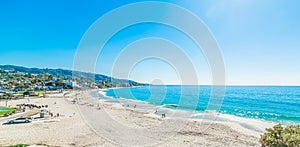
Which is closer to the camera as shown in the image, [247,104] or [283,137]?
[283,137]

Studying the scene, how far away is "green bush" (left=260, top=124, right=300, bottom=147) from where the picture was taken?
7264mm

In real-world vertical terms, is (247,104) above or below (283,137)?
below

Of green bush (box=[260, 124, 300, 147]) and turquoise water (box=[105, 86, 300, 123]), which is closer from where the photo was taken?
green bush (box=[260, 124, 300, 147])

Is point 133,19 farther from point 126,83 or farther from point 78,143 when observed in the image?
point 126,83

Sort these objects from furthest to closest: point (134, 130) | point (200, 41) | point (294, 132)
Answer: point (134, 130) → point (200, 41) → point (294, 132)

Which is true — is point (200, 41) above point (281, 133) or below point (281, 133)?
above

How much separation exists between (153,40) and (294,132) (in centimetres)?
975

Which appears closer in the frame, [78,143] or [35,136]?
[78,143]

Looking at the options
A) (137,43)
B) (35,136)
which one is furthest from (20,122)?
(137,43)

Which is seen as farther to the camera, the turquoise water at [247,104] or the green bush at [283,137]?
the turquoise water at [247,104]

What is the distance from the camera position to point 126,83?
179 metres

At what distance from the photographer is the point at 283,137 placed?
756cm

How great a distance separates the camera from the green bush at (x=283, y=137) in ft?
23.8

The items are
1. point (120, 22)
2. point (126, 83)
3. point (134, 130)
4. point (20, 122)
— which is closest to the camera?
point (120, 22)
